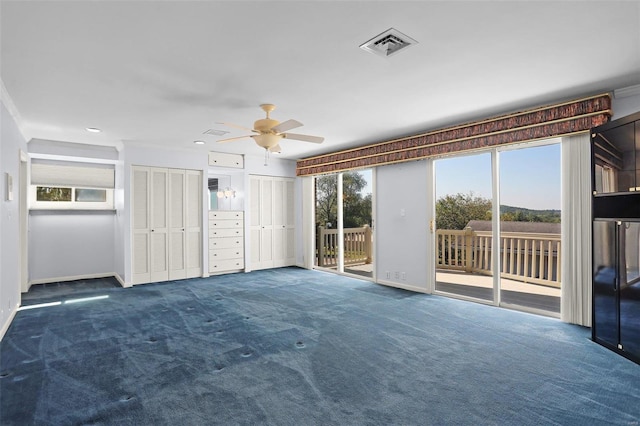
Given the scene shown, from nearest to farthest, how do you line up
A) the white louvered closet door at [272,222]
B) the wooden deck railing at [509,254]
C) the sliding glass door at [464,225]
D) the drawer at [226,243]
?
the sliding glass door at [464,225] < the wooden deck railing at [509,254] < the drawer at [226,243] < the white louvered closet door at [272,222]

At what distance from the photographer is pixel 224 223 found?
6676 millimetres

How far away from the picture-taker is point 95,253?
638 cm

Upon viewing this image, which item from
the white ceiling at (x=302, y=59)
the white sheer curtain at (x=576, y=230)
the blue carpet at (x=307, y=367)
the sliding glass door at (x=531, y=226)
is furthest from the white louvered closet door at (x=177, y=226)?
the white sheer curtain at (x=576, y=230)

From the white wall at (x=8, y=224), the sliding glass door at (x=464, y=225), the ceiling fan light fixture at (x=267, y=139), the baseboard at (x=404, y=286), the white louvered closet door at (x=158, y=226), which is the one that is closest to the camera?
the white wall at (x=8, y=224)

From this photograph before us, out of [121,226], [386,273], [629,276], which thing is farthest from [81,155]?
[629,276]

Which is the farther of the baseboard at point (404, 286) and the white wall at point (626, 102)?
the baseboard at point (404, 286)

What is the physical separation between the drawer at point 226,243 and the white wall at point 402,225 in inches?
110

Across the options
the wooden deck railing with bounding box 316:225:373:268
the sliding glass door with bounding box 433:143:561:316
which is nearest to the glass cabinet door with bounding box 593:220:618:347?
the sliding glass door with bounding box 433:143:561:316

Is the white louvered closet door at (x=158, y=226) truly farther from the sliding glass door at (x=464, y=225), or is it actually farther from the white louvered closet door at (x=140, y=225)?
the sliding glass door at (x=464, y=225)

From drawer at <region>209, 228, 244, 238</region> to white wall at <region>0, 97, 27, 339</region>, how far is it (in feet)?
9.53

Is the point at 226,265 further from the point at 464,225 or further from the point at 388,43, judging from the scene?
the point at 388,43

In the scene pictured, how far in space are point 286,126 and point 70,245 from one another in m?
5.11

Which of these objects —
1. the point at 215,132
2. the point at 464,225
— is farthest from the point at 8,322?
the point at 464,225

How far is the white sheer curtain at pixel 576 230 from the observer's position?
349 cm
